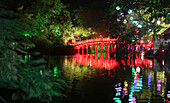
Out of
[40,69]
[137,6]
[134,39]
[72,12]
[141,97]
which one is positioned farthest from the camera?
[72,12]

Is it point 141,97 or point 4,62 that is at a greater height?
point 4,62

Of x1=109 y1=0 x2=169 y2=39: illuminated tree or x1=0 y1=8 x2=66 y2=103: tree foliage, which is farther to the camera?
x1=109 y1=0 x2=169 y2=39: illuminated tree

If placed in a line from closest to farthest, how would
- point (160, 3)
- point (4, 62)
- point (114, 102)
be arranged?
point (4, 62)
point (114, 102)
point (160, 3)

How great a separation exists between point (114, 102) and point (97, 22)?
2087 inches

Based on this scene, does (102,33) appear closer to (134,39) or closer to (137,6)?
(134,39)

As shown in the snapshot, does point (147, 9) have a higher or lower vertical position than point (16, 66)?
higher

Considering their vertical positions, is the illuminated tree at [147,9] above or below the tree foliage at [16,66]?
above

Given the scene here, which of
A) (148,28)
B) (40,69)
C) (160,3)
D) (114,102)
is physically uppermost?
(160,3)

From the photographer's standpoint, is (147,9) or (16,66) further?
(147,9)

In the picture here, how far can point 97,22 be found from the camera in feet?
201

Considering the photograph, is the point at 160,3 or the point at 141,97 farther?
the point at 160,3

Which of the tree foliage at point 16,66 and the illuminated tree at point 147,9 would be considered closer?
the tree foliage at point 16,66

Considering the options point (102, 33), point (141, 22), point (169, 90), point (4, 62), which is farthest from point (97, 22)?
point (4, 62)

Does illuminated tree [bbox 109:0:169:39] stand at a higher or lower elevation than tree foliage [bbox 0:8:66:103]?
higher
